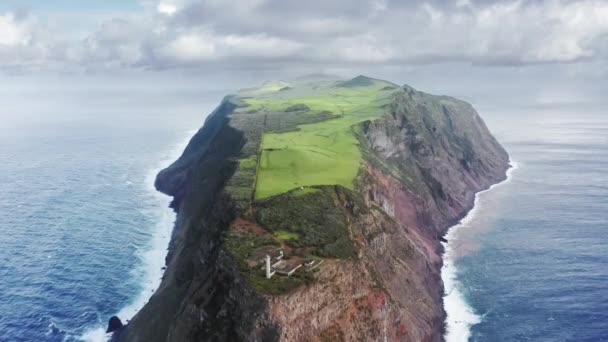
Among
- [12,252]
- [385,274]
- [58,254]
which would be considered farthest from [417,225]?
[12,252]

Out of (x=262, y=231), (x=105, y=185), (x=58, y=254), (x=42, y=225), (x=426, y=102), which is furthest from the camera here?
(x=426, y=102)

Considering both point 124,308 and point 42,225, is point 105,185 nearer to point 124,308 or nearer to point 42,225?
point 42,225

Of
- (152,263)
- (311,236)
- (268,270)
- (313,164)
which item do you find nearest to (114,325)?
(152,263)

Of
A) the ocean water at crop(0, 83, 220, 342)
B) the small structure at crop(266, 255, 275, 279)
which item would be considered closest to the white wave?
the ocean water at crop(0, 83, 220, 342)

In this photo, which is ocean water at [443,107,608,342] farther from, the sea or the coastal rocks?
the coastal rocks

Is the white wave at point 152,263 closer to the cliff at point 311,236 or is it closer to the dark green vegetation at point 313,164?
the cliff at point 311,236

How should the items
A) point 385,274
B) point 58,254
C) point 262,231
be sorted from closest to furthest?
point 262,231
point 385,274
point 58,254

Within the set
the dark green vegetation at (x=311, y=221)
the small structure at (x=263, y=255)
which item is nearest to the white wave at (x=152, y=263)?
the dark green vegetation at (x=311, y=221)
